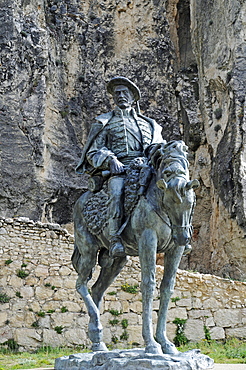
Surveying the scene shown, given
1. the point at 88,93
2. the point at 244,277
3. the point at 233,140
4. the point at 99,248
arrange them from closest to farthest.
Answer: the point at 99,248 < the point at 244,277 < the point at 233,140 < the point at 88,93

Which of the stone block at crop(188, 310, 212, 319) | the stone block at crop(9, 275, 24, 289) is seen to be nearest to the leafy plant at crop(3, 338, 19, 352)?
the stone block at crop(9, 275, 24, 289)

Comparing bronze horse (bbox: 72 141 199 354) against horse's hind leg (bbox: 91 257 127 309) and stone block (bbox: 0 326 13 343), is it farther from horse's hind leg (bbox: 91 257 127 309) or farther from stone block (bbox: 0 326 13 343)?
stone block (bbox: 0 326 13 343)

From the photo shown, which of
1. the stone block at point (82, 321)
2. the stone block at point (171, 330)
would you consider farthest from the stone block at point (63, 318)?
the stone block at point (171, 330)

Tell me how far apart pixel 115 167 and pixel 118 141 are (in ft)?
1.53

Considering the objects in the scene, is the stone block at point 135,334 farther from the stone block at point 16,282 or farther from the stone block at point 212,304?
the stone block at point 16,282

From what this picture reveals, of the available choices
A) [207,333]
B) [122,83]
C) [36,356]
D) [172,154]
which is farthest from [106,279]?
[207,333]

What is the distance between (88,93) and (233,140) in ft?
25.7

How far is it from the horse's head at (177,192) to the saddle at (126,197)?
0.28m

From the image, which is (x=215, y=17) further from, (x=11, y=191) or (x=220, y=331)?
(x=220, y=331)

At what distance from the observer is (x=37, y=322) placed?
33.6 ft

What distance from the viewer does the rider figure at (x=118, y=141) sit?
543 cm

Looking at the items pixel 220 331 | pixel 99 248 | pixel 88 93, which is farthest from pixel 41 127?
pixel 99 248

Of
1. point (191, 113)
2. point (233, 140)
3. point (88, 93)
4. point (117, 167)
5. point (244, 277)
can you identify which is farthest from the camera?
point (88, 93)

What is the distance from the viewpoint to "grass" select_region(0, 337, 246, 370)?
7383mm
